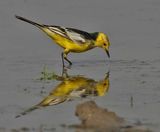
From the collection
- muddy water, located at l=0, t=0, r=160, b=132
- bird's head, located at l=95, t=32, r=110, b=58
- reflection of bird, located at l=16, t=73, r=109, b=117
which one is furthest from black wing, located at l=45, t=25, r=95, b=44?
reflection of bird, located at l=16, t=73, r=109, b=117

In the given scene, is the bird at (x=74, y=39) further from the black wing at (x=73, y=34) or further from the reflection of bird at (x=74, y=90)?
the reflection of bird at (x=74, y=90)

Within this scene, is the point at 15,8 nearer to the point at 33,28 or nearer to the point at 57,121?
the point at 33,28

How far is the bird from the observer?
1444cm

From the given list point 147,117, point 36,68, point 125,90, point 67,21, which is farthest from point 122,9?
point 147,117

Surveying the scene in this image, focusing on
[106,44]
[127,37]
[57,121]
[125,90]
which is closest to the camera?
[57,121]

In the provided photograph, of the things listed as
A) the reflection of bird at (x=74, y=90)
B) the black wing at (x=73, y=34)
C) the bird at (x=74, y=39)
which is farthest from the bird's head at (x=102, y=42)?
the reflection of bird at (x=74, y=90)

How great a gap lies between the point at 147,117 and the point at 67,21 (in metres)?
7.13

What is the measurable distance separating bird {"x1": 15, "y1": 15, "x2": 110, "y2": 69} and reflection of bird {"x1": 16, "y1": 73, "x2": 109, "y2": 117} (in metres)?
1.64

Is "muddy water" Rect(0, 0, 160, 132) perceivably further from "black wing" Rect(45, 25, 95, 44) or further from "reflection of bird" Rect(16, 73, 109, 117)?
"black wing" Rect(45, 25, 95, 44)

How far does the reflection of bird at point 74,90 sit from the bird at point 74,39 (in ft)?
5.37

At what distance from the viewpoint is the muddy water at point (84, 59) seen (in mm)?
10219

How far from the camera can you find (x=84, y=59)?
14570 mm

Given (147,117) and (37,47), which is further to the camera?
(37,47)

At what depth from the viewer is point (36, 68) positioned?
13.4m
